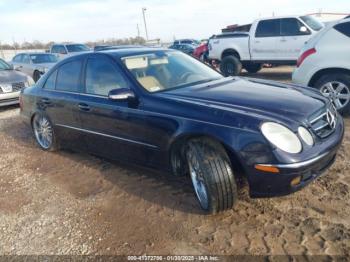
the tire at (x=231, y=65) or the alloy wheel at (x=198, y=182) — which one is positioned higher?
the tire at (x=231, y=65)

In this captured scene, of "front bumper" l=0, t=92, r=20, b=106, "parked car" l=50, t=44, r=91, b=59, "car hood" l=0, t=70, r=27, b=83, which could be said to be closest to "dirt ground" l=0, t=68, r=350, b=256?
"front bumper" l=0, t=92, r=20, b=106

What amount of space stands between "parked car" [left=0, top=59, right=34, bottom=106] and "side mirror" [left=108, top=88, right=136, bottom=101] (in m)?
6.57

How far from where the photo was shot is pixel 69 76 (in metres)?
4.58

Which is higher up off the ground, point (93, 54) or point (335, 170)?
point (93, 54)

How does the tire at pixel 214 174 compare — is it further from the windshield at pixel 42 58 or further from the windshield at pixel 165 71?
the windshield at pixel 42 58

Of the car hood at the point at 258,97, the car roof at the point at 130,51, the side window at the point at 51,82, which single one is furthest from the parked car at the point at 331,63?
the side window at the point at 51,82

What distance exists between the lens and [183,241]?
282cm

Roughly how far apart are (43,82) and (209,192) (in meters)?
3.46

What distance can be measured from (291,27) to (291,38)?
0.37 m

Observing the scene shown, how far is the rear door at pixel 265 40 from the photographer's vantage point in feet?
35.2

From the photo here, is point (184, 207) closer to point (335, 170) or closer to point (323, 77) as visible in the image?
point (335, 170)

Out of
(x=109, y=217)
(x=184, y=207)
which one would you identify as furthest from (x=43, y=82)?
(x=184, y=207)

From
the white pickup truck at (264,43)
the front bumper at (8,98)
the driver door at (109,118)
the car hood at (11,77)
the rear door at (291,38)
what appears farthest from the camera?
the white pickup truck at (264,43)

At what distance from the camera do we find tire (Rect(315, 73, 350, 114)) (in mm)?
5590
